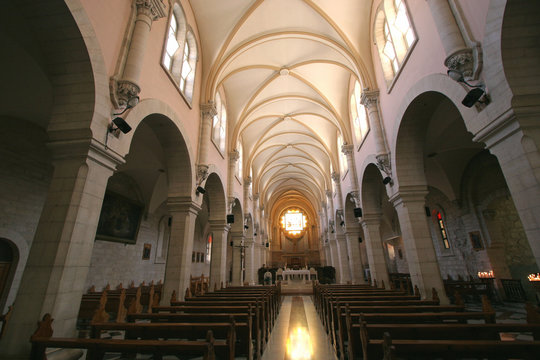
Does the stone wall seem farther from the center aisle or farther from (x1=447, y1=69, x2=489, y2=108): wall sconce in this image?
(x1=447, y1=69, x2=489, y2=108): wall sconce

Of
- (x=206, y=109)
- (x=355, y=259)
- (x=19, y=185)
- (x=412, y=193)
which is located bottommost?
(x=355, y=259)

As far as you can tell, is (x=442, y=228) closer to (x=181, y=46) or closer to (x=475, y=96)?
(x=475, y=96)

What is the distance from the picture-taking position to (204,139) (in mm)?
9500

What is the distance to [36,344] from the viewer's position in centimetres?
288

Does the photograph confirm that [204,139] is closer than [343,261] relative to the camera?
Yes

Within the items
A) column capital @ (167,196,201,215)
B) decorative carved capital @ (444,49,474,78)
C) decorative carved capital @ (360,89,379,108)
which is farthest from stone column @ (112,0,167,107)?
decorative carved capital @ (360,89,379,108)

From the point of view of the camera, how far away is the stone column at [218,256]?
11255 mm

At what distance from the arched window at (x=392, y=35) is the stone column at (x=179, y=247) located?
8.09 meters

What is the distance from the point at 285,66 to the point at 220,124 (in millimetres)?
4548

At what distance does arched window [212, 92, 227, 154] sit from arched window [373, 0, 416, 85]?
7.45 metres

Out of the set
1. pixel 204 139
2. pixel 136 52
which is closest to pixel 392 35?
pixel 204 139

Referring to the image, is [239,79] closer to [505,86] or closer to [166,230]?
[166,230]

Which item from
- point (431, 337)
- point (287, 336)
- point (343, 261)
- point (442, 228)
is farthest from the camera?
point (343, 261)

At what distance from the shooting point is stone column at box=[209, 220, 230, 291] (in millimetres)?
11255
